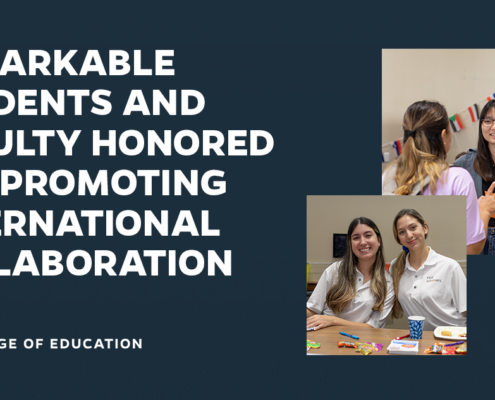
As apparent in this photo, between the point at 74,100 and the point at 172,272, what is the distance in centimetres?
93

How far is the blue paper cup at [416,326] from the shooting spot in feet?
7.04

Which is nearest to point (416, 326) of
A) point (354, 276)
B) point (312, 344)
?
point (354, 276)

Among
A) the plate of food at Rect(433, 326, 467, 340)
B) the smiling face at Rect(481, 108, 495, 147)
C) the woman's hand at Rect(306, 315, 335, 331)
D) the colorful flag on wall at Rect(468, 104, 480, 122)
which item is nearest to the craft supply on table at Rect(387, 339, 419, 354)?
the plate of food at Rect(433, 326, 467, 340)

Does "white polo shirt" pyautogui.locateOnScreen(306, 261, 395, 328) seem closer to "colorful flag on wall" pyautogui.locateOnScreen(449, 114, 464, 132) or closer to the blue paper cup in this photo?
the blue paper cup

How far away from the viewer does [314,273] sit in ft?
7.19

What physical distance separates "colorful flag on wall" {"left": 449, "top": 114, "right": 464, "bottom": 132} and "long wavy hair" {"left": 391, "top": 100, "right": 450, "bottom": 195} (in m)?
0.04

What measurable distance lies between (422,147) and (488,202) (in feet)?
1.24

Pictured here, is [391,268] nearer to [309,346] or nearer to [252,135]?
[309,346]

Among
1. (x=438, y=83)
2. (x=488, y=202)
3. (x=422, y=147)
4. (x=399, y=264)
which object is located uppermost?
(x=438, y=83)

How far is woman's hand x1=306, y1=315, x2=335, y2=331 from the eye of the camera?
2207 millimetres

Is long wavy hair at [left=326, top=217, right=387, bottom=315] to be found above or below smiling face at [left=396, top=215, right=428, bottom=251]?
below

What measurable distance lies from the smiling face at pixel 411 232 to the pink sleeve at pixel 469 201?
0.67ft

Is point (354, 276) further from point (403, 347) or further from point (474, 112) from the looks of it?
point (474, 112)

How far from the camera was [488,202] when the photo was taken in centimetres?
224
